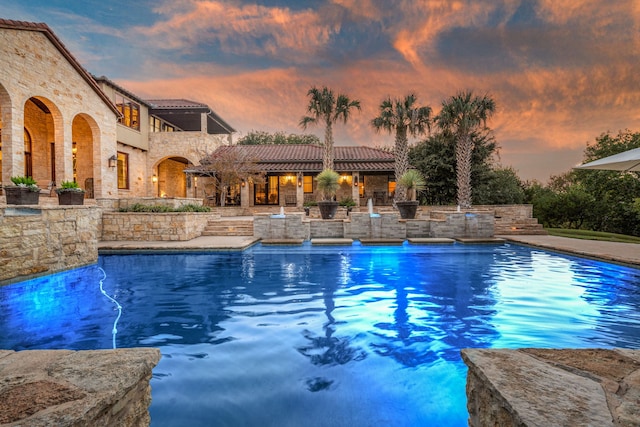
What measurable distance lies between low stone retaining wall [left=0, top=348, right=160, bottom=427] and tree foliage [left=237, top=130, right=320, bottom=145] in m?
43.4

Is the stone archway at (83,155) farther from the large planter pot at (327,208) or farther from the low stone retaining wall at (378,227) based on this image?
the large planter pot at (327,208)

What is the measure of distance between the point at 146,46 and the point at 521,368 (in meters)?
22.8

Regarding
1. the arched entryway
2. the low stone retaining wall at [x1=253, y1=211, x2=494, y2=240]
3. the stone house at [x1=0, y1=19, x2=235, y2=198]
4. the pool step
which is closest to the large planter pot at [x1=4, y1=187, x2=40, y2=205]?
the stone house at [x1=0, y1=19, x2=235, y2=198]

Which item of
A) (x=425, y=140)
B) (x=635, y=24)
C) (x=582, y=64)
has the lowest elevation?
(x=425, y=140)

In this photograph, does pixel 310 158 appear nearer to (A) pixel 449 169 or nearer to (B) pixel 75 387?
(A) pixel 449 169

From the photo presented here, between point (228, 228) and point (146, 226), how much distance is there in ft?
10.1

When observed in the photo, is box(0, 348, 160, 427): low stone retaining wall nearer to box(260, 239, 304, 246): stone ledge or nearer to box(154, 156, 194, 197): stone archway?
box(260, 239, 304, 246): stone ledge

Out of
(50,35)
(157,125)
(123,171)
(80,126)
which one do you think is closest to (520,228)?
(50,35)

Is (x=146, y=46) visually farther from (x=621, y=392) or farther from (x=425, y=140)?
(x=621, y=392)

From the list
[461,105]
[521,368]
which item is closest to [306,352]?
[521,368]

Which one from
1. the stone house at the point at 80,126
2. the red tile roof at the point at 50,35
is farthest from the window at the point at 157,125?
the red tile roof at the point at 50,35

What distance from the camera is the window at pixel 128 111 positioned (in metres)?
20.1

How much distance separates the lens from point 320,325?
430 centimetres

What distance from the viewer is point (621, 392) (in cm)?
133
